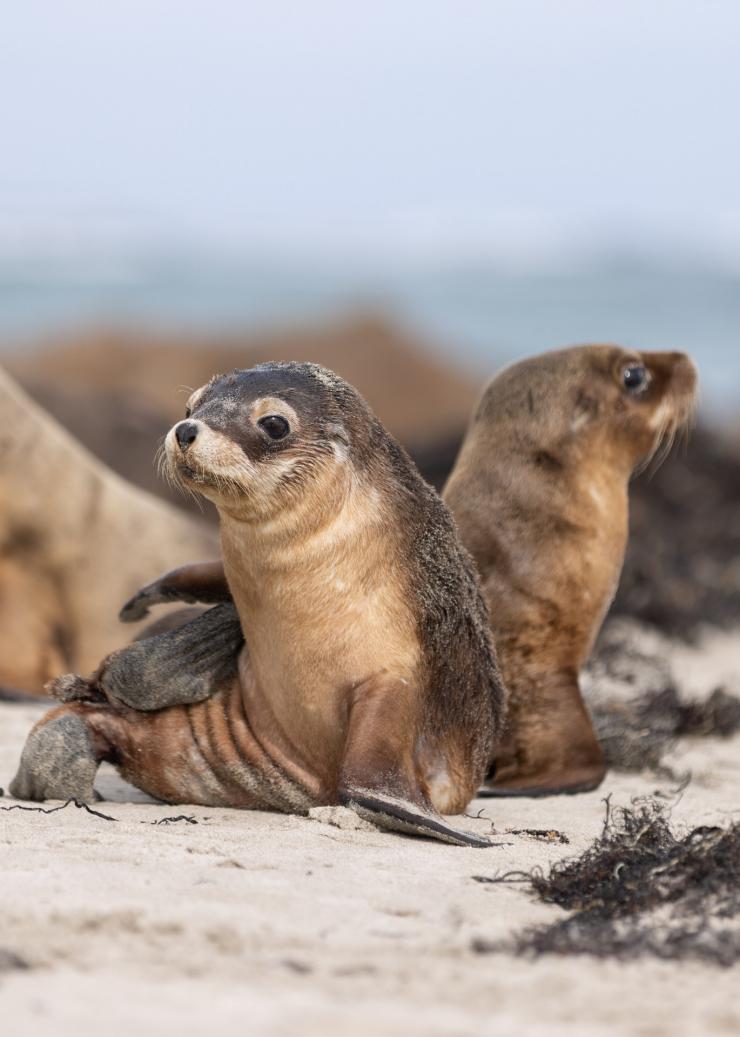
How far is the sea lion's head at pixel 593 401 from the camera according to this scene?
574cm

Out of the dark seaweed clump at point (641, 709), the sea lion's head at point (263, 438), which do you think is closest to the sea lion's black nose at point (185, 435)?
the sea lion's head at point (263, 438)

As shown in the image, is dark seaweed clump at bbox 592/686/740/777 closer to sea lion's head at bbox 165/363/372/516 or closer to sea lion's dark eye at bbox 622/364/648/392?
sea lion's dark eye at bbox 622/364/648/392

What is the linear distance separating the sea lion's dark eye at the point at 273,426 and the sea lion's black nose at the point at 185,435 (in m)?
0.21

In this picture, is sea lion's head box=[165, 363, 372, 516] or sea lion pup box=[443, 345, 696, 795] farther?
sea lion pup box=[443, 345, 696, 795]

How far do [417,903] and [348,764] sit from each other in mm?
891

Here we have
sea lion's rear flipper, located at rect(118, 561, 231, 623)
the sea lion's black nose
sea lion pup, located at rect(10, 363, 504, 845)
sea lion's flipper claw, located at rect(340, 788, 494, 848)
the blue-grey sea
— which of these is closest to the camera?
sea lion's flipper claw, located at rect(340, 788, 494, 848)

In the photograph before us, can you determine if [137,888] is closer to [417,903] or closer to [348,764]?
[417,903]

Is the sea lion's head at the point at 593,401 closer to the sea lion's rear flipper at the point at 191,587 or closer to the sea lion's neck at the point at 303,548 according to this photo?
the sea lion's rear flipper at the point at 191,587

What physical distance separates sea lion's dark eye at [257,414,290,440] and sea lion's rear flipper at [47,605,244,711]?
755 mm

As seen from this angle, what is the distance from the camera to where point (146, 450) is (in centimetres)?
1061

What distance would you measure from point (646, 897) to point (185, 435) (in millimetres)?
1579

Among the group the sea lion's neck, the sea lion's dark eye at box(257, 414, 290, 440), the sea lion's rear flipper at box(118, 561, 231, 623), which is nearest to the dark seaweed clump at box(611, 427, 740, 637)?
the sea lion's rear flipper at box(118, 561, 231, 623)

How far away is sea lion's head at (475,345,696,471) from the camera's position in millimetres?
5742

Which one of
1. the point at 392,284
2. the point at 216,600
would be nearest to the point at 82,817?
the point at 216,600
